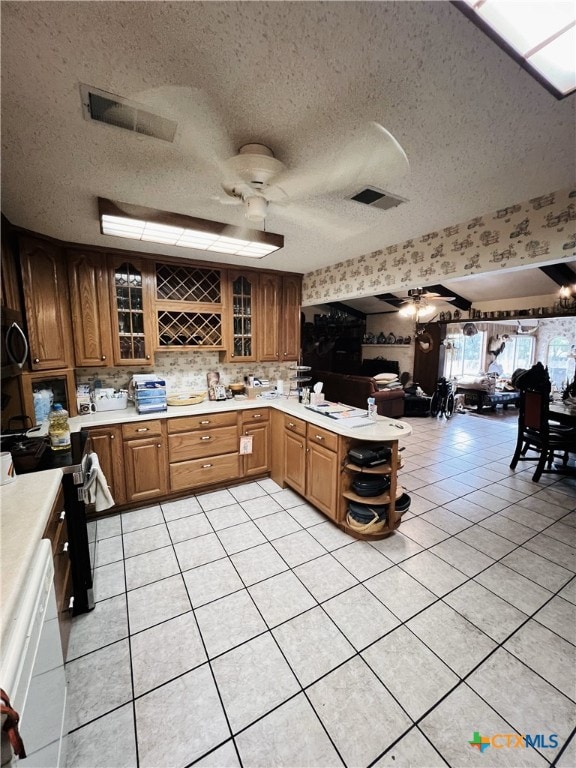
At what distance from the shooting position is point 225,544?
244 cm

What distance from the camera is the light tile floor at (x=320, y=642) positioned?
126cm

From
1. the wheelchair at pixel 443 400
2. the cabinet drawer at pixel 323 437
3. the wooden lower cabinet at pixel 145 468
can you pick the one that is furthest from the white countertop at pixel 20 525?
the wheelchair at pixel 443 400

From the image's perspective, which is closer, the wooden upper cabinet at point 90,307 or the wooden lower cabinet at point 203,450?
the wooden upper cabinet at point 90,307

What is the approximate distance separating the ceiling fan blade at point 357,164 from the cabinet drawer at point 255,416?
88.0 inches

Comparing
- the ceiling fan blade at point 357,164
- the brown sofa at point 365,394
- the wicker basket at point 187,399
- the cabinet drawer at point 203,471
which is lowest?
the cabinet drawer at point 203,471

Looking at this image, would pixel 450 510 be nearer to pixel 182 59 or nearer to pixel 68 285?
pixel 182 59

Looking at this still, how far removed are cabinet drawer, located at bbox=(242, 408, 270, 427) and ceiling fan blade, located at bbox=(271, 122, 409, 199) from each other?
223 centimetres

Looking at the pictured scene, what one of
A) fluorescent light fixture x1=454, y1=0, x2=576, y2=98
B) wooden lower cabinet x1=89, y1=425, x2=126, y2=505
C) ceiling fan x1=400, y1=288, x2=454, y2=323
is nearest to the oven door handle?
wooden lower cabinet x1=89, y1=425, x2=126, y2=505

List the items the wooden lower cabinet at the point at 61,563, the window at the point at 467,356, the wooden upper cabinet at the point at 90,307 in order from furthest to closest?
1. the window at the point at 467,356
2. the wooden upper cabinet at the point at 90,307
3. the wooden lower cabinet at the point at 61,563

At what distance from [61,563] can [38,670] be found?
0.72 metres

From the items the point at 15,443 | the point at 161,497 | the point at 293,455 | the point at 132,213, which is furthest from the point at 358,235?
the point at 161,497

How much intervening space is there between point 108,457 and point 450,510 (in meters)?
3.24

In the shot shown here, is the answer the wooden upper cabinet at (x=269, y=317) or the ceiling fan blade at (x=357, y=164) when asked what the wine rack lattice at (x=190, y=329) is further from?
the ceiling fan blade at (x=357, y=164)

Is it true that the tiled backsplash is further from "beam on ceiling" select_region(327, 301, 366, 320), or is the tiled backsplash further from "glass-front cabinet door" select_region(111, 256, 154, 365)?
"beam on ceiling" select_region(327, 301, 366, 320)
